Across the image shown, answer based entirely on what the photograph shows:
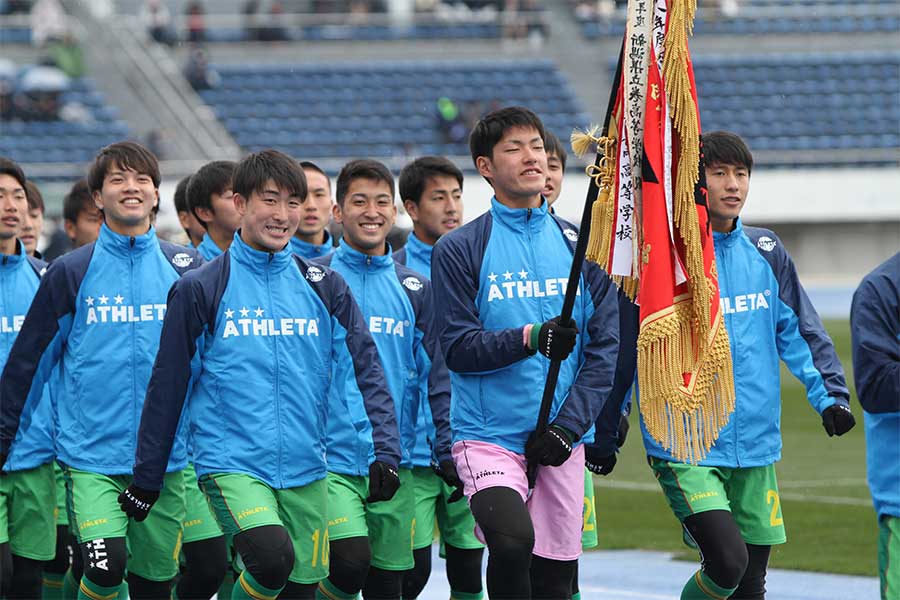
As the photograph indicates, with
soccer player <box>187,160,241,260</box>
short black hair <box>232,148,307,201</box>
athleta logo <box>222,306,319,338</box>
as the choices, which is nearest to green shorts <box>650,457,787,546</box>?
athleta logo <box>222,306,319,338</box>

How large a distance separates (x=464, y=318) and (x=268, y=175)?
3.29 ft

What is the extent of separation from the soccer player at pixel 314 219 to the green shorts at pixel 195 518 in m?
1.64

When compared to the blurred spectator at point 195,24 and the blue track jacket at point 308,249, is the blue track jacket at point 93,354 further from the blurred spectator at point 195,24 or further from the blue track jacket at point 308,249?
the blurred spectator at point 195,24

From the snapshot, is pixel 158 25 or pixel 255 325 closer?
pixel 255 325

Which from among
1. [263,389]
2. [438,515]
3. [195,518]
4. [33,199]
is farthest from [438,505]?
[33,199]

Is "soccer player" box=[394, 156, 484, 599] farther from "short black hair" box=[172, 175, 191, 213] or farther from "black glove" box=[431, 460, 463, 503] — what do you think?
"short black hair" box=[172, 175, 191, 213]

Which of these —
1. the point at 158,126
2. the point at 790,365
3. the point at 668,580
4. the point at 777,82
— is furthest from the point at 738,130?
the point at 790,365

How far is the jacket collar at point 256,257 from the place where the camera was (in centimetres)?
630

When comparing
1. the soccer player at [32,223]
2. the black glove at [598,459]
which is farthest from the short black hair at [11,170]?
the black glove at [598,459]

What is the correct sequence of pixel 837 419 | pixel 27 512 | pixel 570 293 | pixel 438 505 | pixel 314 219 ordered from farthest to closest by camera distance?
pixel 314 219 → pixel 438 505 → pixel 27 512 → pixel 837 419 → pixel 570 293

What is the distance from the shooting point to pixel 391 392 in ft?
23.7

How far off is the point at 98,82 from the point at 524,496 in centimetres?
3008

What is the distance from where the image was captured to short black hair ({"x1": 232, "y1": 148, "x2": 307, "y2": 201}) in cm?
638

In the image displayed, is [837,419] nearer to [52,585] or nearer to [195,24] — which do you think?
[52,585]
